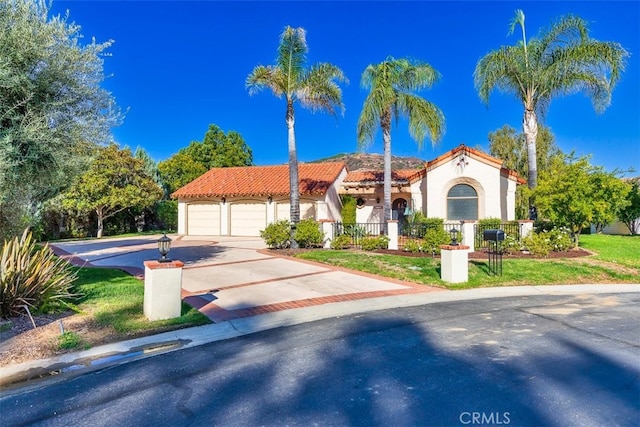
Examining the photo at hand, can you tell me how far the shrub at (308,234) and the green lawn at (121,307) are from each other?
291 inches

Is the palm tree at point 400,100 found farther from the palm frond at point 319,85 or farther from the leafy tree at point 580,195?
the leafy tree at point 580,195

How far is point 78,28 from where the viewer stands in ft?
25.1

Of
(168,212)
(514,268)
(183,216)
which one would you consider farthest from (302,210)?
(514,268)

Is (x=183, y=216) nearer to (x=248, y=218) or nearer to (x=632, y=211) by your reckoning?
(x=248, y=218)

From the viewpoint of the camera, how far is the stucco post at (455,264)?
9438 millimetres

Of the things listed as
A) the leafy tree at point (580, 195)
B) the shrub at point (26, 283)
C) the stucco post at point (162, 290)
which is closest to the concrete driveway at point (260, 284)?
the stucco post at point (162, 290)

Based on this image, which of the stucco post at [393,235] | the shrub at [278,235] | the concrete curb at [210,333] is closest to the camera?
the concrete curb at [210,333]

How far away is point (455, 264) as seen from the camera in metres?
9.43

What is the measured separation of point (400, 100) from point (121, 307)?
13.6 m

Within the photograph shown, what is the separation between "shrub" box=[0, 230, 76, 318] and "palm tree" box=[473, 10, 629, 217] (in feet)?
54.5

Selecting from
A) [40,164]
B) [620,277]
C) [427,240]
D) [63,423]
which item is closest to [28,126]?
[40,164]

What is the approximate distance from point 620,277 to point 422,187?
37.5ft

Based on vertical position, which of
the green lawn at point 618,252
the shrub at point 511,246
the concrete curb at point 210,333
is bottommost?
the concrete curb at point 210,333

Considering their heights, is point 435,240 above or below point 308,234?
below
